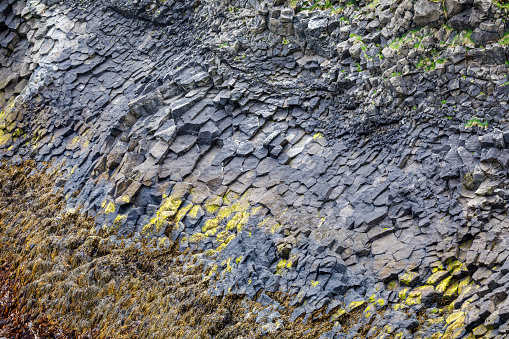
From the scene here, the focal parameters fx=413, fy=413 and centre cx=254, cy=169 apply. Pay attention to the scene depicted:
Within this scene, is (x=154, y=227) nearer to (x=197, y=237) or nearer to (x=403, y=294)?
(x=197, y=237)

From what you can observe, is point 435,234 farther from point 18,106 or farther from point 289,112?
point 18,106

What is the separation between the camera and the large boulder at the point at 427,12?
8.89 m

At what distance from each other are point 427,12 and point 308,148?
398cm

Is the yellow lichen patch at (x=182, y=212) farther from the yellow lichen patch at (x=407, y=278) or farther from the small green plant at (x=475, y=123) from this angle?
the small green plant at (x=475, y=123)

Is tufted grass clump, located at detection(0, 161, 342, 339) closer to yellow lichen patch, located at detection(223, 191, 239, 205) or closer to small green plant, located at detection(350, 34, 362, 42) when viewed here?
yellow lichen patch, located at detection(223, 191, 239, 205)


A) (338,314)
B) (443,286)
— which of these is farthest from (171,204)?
(443,286)

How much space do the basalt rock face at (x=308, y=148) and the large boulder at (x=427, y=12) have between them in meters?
0.04

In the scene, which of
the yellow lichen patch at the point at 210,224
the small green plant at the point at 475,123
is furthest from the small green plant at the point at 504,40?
the yellow lichen patch at the point at 210,224

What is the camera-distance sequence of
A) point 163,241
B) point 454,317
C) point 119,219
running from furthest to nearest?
1. point 119,219
2. point 163,241
3. point 454,317

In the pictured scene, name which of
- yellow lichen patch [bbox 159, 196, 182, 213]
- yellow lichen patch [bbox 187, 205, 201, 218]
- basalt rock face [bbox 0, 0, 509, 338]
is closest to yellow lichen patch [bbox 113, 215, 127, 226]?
basalt rock face [bbox 0, 0, 509, 338]

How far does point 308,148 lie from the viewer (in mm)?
10242

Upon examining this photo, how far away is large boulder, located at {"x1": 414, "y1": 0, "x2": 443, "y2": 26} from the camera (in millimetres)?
8891

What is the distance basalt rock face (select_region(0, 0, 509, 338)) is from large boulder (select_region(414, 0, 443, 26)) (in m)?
0.04

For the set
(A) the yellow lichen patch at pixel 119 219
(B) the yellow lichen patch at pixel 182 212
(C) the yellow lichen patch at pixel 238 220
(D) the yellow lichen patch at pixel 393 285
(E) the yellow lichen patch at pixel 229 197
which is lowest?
(D) the yellow lichen patch at pixel 393 285
